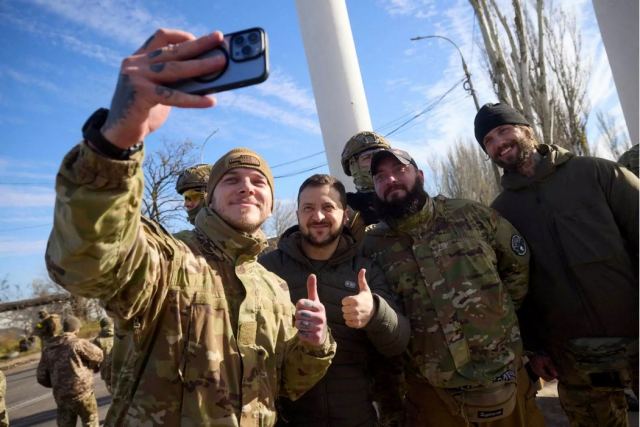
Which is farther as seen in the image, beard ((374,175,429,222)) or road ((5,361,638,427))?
road ((5,361,638,427))

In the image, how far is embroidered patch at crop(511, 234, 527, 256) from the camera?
2419mm

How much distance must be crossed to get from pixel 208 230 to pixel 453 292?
143cm

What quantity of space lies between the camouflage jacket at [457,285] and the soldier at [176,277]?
2.71 ft

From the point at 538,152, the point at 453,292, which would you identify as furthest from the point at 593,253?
the point at 453,292

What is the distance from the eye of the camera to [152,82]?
0.96 meters

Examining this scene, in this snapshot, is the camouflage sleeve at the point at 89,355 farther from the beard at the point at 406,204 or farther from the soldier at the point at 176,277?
the beard at the point at 406,204

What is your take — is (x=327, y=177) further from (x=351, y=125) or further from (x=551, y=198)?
(x=351, y=125)

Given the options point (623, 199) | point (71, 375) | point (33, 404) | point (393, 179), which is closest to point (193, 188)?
point (393, 179)

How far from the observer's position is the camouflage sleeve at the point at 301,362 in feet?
5.25

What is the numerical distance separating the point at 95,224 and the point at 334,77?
4.61 metres

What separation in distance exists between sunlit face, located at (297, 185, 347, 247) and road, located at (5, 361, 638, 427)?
9.78 ft

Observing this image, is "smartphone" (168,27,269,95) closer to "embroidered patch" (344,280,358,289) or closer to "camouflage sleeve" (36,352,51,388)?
"embroidered patch" (344,280,358,289)

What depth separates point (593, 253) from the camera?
235 centimetres

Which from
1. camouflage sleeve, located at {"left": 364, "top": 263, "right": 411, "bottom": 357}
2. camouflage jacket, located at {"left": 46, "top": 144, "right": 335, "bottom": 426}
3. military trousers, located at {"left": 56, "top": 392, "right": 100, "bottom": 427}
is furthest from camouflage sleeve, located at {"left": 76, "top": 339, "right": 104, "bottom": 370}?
camouflage sleeve, located at {"left": 364, "top": 263, "right": 411, "bottom": 357}
